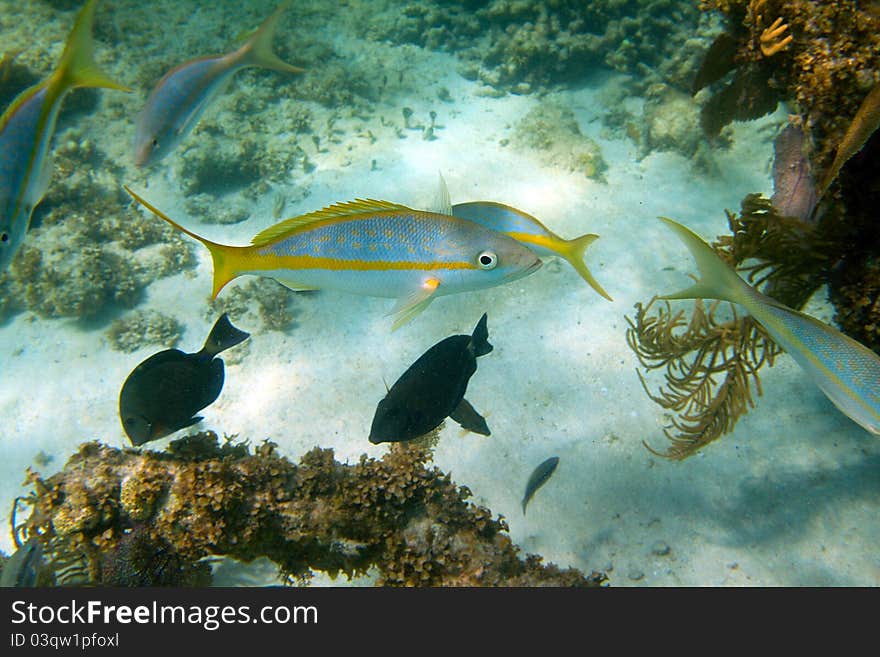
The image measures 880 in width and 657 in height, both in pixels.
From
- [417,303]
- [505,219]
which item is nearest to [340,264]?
[417,303]

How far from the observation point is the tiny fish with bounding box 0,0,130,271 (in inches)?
99.3

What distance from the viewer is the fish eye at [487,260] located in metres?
2.22

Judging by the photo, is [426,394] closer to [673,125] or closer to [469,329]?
[469,329]

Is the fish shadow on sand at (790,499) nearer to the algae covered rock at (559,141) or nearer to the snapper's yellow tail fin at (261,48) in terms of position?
the algae covered rock at (559,141)

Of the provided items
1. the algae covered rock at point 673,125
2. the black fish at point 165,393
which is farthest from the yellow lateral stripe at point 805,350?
the algae covered rock at point 673,125

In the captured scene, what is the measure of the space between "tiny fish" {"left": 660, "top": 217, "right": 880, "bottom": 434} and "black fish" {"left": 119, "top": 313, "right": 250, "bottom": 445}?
321 cm

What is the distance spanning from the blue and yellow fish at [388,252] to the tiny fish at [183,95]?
216 cm

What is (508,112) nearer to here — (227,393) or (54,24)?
(227,393)

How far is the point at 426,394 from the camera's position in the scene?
287 cm

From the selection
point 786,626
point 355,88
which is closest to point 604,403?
point 786,626

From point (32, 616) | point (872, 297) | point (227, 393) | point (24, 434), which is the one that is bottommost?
point (24, 434)

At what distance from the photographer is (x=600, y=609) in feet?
7.89

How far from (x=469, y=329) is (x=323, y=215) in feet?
9.16

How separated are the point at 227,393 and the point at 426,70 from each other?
8112mm
